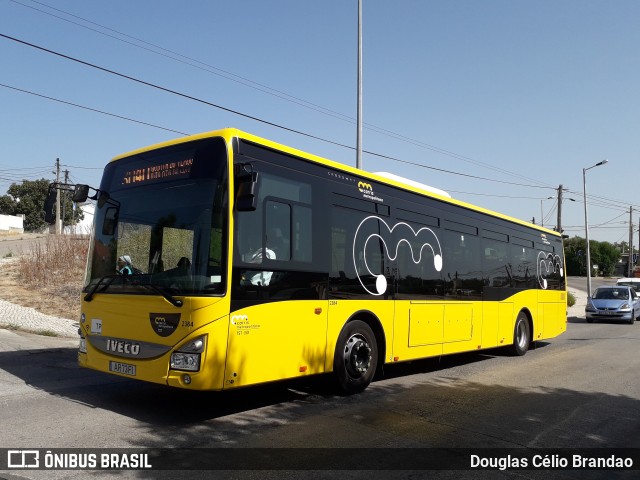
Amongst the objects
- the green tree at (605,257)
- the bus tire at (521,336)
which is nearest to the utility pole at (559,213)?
the bus tire at (521,336)

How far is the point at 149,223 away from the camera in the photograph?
256 inches

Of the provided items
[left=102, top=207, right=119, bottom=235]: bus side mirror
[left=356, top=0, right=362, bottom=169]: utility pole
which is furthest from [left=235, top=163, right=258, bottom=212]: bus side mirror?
[left=356, top=0, right=362, bottom=169]: utility pole

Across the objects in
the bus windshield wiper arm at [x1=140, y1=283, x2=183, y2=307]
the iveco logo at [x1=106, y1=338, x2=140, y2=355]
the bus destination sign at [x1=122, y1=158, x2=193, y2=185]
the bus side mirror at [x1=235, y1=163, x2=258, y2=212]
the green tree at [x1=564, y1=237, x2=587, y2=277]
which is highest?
the green tree at [x1=564, y1=237, x2=587, y2=277]

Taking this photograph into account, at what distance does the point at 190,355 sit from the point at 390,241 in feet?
13.2

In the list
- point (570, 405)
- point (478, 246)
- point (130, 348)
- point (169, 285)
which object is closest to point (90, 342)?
point (130, 348)

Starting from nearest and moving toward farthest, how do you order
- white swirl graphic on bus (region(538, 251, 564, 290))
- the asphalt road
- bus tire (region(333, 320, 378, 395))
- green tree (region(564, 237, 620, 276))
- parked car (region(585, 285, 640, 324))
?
the asphalt road → bus tire (region(333, 320, 378, 395)) → white swirl graphic on bus (region(538, 251, 564, 290)) → parked car (region(585, 285, 640, 324)) → green tree (region(564, 237, 620, 276))

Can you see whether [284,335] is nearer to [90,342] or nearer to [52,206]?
[90,342]

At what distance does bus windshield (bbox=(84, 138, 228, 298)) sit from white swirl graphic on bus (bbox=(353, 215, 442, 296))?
8.55 feet

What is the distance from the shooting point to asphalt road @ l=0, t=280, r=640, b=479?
5.19 metres

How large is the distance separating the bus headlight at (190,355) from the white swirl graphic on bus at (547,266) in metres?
11.0

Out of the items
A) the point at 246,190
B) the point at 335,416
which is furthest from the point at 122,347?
the point at 335,416

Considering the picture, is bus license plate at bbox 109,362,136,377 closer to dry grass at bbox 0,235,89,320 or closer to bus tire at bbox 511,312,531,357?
bus tire at bbox 511,312,531,357

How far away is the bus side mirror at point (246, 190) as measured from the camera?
228 inches

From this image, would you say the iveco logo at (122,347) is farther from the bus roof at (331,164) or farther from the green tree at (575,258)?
the green tree at (575,258)
